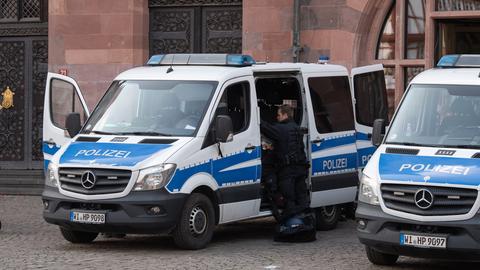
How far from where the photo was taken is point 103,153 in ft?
45.4

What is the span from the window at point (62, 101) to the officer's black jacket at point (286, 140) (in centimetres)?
308

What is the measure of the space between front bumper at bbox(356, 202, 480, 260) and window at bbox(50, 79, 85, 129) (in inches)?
229

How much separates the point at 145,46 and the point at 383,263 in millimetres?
11110

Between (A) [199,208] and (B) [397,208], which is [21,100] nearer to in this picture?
(A) [199,208]

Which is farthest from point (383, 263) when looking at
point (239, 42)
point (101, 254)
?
point (239, 42)

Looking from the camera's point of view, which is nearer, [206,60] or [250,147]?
[250,147]

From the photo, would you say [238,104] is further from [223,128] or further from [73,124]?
[73,124]

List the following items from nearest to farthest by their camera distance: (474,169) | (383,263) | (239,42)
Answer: (474,169) → (383,263) → (239,42)

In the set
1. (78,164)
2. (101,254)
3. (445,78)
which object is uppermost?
(445,78)

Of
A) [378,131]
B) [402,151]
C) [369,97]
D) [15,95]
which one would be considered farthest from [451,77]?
[15,95]

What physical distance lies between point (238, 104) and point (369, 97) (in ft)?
10.8

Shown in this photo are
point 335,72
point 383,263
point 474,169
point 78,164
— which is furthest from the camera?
point 335,72

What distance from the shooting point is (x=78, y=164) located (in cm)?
1378

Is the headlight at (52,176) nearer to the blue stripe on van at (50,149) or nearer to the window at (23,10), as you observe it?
the blue stripe on van at (50,149)
